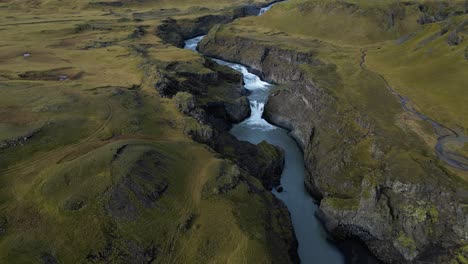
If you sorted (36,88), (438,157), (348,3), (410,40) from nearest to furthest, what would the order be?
(438,157)
(36,88)
(410,40)
(348,3)

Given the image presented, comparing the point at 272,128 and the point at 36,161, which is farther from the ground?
the point at 36,161

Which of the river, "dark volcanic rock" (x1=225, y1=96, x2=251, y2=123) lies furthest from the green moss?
"dark volcanic rock" (x1=225, y1=96, x2=251, y2=123)

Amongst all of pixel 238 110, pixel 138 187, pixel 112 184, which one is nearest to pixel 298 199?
pixel 138 187

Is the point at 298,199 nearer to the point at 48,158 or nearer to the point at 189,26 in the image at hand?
the point at 48,158

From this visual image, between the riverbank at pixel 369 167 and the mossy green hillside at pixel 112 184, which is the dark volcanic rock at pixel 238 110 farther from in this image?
the mossy green hillside at pixel 112 184

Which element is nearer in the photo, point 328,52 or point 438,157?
point 438,157

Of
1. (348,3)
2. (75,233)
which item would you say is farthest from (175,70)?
(348,3)

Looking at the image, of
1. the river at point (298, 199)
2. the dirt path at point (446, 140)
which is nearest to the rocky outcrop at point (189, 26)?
the river at point (298, 199)

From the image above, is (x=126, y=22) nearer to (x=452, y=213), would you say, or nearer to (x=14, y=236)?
(x=14, y=236)
